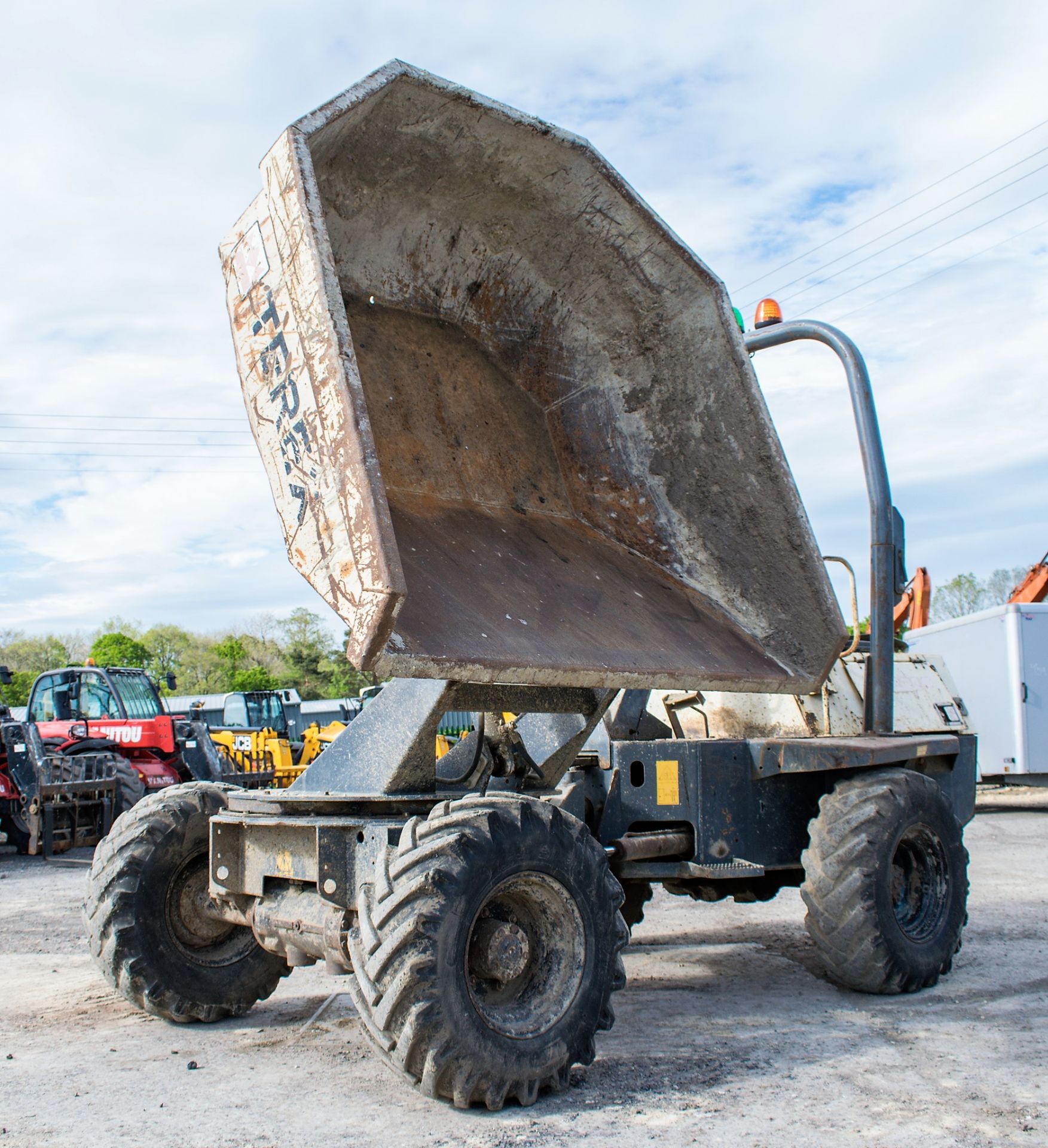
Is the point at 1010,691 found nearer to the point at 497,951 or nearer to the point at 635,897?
the point at 635,897

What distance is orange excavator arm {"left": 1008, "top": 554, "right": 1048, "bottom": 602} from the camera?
1739cm

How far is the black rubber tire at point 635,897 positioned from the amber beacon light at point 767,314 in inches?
122

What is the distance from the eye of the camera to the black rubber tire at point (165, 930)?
15.1ft

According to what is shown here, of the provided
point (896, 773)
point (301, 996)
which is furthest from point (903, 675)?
point (301, 996)

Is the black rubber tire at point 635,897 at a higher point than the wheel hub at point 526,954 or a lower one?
lower

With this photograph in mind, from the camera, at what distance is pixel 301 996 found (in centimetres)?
528

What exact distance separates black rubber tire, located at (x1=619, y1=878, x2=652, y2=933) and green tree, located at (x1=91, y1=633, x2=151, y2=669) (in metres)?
41.1

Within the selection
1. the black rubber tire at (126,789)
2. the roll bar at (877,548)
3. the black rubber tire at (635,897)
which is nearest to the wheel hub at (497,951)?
the black rubber tire at (635,897)

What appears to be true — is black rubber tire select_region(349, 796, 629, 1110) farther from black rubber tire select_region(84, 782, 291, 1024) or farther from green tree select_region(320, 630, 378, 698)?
green tree select_region(320, 630, 378, 698)

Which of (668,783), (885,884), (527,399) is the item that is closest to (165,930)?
(668,783)

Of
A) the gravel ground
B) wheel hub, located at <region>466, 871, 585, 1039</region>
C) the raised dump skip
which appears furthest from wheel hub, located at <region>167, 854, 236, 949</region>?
the raised dump skip

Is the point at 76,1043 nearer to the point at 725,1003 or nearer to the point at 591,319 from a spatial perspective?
the point at 725,1003

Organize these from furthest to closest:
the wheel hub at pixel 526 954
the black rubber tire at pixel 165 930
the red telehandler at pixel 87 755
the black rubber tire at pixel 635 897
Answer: the red telehandler at pixel 87 755 < the black rubber tire at pixel 635 897 < the black rubber tire at pixel 165 930 < the wheel hub at pixel 526 954

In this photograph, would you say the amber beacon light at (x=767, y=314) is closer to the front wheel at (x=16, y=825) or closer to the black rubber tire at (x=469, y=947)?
the black rubber tire at (x=469, y=947)
